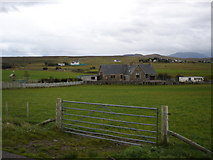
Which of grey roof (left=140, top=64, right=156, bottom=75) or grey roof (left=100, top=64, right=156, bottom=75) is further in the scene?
grey roof (left=100, top=64, right=156, bottom=75)

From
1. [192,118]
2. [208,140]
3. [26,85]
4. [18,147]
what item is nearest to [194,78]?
[26,85]

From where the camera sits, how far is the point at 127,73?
8006 centimetres

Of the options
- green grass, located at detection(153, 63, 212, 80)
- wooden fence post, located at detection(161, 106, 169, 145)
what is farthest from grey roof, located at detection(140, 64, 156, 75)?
wooden fence post, located at detection(161, 106, 169, 145)

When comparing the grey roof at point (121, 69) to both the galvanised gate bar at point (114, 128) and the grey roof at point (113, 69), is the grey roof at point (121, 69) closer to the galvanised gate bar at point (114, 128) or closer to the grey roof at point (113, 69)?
the grey roof at point (113, 69)

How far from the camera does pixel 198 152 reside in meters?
7.41

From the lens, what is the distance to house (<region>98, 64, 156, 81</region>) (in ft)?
258

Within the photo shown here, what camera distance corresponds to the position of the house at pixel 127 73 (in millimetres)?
78562

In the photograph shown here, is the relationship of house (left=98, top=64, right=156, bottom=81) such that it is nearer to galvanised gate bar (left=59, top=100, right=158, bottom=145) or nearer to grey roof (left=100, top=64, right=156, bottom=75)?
grey roof (left=100, top=64, right=156, bottom=75)

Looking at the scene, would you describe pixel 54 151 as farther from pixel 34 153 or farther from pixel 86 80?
pixel 86 80

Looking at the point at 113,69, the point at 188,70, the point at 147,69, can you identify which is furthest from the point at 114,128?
the point at 188,70

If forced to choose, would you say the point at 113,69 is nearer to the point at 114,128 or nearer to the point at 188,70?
the point at 188,70

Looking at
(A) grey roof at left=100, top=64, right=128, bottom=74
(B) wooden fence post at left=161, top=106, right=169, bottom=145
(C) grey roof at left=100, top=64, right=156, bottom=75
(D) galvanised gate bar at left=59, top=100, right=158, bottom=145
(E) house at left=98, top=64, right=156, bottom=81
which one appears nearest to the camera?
(B) wooden fence post at left=161, top=106, right=169, bottom=145

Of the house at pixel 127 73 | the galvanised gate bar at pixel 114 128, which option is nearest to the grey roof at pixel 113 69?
the house at pixel 127 73

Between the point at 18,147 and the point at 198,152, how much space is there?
593 centimetres
